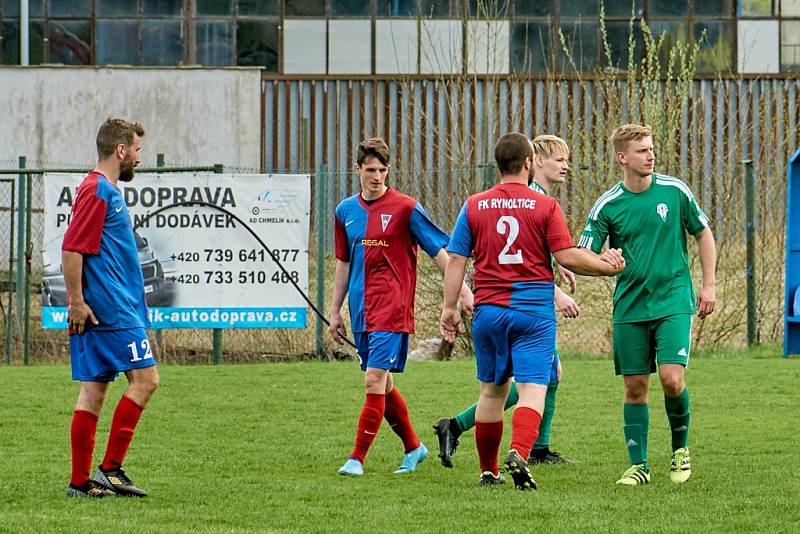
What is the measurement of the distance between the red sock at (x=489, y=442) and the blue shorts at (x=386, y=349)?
0.81 meters

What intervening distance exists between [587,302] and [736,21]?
12125 mm

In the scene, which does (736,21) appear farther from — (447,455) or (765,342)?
(447,455)

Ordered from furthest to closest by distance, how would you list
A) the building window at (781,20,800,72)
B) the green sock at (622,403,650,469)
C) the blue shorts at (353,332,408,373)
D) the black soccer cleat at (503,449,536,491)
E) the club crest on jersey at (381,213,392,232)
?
1. the building window at (781,20,800,72)
2. the club crest on jersey at (381,213,392,232)
3. the blue shorts at (353,332,408,373)
4. the green sock at (622,403,650,469)
5. the black soccer cleat at (503,449,536,491)

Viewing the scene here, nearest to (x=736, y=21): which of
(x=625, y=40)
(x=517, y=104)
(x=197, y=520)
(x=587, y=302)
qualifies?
(x=625, y=40)

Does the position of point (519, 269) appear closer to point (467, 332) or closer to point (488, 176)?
point (488, 176)

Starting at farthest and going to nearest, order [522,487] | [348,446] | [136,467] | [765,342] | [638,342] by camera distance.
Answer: [765,342]
[348,446]
[136,467]
[638,342]
[522,487]

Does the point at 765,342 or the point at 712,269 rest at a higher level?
the point at 712,269

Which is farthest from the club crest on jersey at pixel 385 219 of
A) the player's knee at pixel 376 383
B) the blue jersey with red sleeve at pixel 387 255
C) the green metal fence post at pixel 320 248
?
the green metal fence post at pixel 320 248

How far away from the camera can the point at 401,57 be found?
26344 mm

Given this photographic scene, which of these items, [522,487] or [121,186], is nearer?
[522,487]

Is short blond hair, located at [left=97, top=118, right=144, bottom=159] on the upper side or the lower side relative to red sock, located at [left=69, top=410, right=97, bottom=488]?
upper

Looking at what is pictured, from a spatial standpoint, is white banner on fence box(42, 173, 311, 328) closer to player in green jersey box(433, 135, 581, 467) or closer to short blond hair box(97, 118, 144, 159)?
player in green jersey box(433, 135, 581, 467)

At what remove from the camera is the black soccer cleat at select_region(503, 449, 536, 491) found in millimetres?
6762

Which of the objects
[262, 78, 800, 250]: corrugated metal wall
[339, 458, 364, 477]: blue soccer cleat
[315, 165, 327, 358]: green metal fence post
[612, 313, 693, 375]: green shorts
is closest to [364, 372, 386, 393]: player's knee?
[339, 458, 364, 477]: blue soccer cleat
